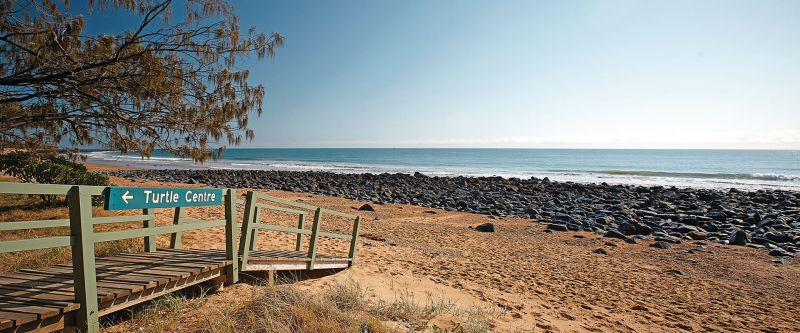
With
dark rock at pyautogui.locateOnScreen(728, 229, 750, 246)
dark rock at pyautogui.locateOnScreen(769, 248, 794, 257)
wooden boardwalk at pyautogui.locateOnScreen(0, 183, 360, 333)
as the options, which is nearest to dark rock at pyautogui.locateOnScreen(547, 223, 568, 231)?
dark rock at pyautogui.locateOnScreen(728, 229, 750, 246)

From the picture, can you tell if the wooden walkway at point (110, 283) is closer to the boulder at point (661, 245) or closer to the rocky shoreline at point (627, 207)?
the boulder at point (661, 245)

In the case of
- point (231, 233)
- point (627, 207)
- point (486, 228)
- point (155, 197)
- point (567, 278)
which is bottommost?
point (627, 207)

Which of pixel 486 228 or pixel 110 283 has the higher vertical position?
pixel 110 283

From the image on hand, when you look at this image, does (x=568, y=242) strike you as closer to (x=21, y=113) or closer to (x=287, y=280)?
(x=287, y=280)

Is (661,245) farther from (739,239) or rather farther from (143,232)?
(143,232)

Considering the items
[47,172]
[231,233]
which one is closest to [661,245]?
[231,233]

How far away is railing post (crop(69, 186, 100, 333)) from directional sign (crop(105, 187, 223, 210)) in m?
0.19

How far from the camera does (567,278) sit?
28.6ft

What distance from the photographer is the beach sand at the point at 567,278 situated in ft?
21.4

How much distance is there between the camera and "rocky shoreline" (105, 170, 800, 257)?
46.8ft

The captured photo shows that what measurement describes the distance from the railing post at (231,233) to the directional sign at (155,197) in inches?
5.9

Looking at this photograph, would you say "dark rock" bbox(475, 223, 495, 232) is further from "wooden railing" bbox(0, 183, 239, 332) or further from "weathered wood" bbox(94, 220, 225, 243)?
"wooden railing" bbox(0, 183, 239, 332)

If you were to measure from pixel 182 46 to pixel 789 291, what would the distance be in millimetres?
12428

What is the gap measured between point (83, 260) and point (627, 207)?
74.2 ft
